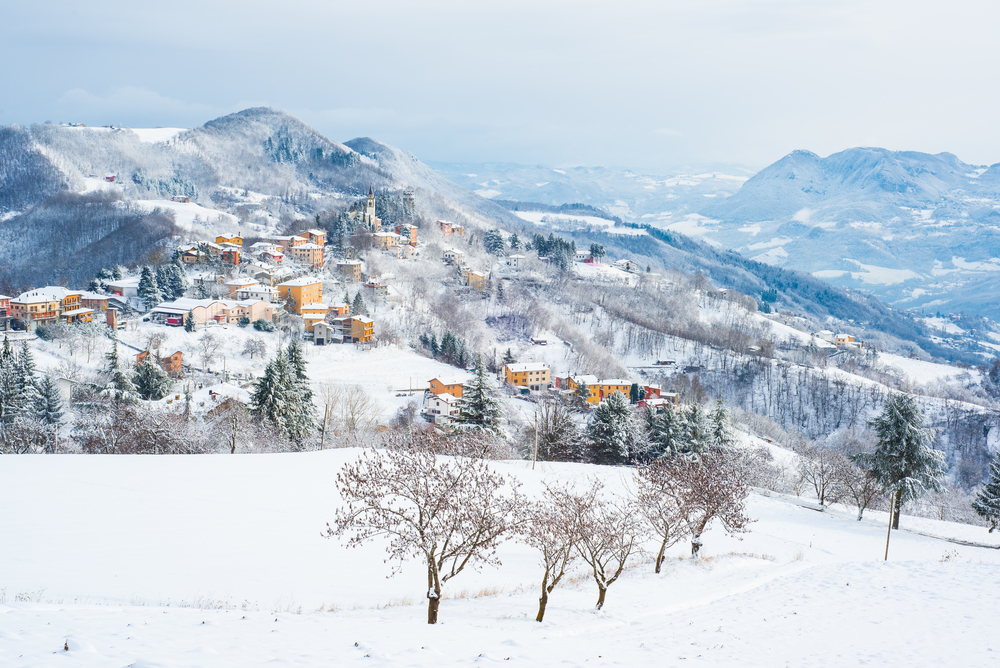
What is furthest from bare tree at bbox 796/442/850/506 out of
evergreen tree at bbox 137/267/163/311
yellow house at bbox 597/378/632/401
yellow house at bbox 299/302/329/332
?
evergreen tree at bbox 137/267/163/311

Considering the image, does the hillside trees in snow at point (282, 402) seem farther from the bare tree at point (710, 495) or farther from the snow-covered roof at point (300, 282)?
the snow-covered roof at point (300, 282)

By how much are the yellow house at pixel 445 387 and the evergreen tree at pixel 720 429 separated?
25880 millimetres

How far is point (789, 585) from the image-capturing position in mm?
15312

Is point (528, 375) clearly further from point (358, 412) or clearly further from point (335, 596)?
point (335, 596)

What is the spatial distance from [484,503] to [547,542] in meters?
1.98

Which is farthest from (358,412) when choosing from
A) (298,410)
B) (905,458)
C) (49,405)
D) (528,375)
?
(905,458)

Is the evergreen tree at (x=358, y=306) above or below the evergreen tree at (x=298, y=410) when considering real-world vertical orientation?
above

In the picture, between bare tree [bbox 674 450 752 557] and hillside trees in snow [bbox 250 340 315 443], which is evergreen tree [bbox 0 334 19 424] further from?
bare tree [bbox 674 450 752 557]

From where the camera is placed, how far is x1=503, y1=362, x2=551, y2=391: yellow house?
68.7 meters

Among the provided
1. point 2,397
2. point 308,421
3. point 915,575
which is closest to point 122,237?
point 2,397

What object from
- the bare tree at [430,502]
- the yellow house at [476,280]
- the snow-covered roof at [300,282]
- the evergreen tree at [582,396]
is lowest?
the evergreen tree at [582,396]

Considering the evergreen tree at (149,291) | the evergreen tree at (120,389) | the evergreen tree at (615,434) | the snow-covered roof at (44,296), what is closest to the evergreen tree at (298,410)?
the evergreen tree at (120,389)

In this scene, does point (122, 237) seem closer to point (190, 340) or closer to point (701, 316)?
point (190, 340)

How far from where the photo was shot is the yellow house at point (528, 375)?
6869 centimetres
